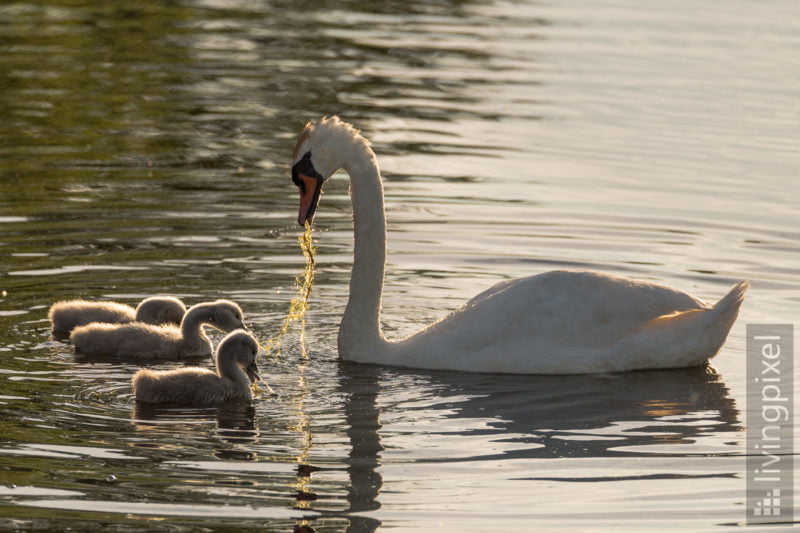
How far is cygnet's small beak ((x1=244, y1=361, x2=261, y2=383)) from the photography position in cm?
1073

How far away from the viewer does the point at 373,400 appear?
10633 mm

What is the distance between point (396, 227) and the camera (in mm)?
15680

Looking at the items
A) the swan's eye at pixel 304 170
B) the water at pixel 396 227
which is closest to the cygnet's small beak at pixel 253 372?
the water at pixel 396 227

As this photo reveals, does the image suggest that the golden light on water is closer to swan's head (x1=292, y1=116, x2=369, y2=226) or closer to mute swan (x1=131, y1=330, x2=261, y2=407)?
swan's head (x1=292, y1=116, x2=369, y2=226)

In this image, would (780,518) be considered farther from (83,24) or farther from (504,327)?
(83,24)

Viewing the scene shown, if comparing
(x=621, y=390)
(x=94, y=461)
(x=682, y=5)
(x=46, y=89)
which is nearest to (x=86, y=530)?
(x=94, y=461)

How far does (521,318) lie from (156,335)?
289 cm

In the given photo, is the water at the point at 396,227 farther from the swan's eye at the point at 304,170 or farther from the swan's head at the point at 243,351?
the swan's eye at the point at 304,170

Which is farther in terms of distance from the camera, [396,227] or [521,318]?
[396,227]

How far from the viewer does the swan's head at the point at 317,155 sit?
11.6 meters

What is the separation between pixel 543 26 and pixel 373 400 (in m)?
18.3

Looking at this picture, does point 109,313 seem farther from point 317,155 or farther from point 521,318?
point 521,318

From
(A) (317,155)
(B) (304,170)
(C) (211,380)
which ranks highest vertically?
(A) (317,155)

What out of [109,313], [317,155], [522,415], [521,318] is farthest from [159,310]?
[522,415]
